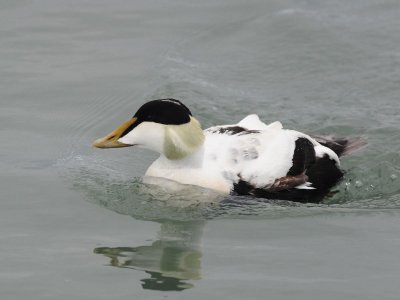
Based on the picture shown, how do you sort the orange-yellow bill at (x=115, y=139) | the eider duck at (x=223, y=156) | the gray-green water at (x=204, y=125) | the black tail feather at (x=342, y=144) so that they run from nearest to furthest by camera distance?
the gray-green water at (x=204, y=125)
the eider duck at (x=223, y=156)
the orange-yellow bill at (x=115, y=139)
the black tail feather at (x=342, y=144)

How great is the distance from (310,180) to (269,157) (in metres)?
0.43

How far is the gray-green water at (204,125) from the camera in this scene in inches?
262

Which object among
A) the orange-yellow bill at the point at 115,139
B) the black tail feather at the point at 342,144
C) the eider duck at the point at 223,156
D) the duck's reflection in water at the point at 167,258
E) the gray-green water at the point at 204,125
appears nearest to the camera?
the duck's reflection in water at the point at 167,258

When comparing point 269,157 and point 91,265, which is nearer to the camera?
point 91,265

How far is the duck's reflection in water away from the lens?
6547 mm

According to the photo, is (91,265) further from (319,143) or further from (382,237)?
(319,143)

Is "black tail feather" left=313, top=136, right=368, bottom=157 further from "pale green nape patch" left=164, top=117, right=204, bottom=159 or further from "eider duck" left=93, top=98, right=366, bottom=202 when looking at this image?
"pale green nape patch" left=164, top=117, right=204, bottom=159

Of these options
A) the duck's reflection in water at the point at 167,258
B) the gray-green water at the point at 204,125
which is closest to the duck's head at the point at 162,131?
the gray-green water at the point at 204,125

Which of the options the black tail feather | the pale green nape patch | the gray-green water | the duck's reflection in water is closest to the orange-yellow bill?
the pale green nape patch

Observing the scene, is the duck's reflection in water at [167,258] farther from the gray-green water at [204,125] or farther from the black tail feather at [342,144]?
the black tail feather at [342,144]

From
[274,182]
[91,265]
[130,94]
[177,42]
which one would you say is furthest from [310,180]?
[177,42]

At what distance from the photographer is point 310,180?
8.28 m

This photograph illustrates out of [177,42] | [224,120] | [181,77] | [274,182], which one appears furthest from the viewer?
[177,42]

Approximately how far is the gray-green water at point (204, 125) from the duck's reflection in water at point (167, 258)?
0.02 meters
